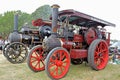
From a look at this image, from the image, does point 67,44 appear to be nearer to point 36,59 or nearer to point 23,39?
point 36,59

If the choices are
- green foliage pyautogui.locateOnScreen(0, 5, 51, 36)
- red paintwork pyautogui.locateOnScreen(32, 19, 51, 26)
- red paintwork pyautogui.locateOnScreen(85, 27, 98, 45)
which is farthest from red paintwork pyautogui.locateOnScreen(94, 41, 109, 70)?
green foliage pyautogui.locateOnScreen(0, 5, 51, 36)

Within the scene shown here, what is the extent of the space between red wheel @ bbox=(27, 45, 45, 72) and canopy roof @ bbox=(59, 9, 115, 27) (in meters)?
1.25

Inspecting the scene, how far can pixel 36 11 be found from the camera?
43.4 meters

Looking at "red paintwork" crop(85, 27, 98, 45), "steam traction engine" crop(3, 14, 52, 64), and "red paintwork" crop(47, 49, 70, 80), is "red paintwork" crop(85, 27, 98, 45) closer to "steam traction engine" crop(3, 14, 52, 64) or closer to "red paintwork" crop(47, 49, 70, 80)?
"red paintwork" crop(47, 49, 70, 80)

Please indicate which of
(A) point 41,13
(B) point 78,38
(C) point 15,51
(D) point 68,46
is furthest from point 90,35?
(A) point 41,13

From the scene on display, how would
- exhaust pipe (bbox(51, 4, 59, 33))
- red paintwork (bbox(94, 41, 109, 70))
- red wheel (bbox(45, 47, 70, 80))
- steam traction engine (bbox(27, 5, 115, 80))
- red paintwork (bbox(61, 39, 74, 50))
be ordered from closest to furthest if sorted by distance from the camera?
red wheel (bbox(45, 47, 70, 80)) → steam traction engine (bbox(27, 5, 115, 80)) → exhaust pipe (bbox(51, 4, 59, 33)) → red paintwork (bbox(61, 39, 74, 50)) → red paintwork (bbox(94, 41, 109, 70))

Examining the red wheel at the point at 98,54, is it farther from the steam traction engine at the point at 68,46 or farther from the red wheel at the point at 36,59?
the red wheel at the point at 36,59

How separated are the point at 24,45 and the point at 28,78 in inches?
125

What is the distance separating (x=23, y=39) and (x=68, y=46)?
11.2ft

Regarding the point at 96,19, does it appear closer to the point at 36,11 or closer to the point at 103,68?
the point at 103,68

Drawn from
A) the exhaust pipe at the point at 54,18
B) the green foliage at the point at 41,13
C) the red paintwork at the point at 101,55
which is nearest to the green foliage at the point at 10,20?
the green foliage at the point at 41,13

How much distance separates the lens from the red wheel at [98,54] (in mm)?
6148

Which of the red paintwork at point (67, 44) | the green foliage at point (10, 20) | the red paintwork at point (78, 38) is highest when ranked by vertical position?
the green foliage at point (10, 20)

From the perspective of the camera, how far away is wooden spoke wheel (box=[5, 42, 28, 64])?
28.0 feet
